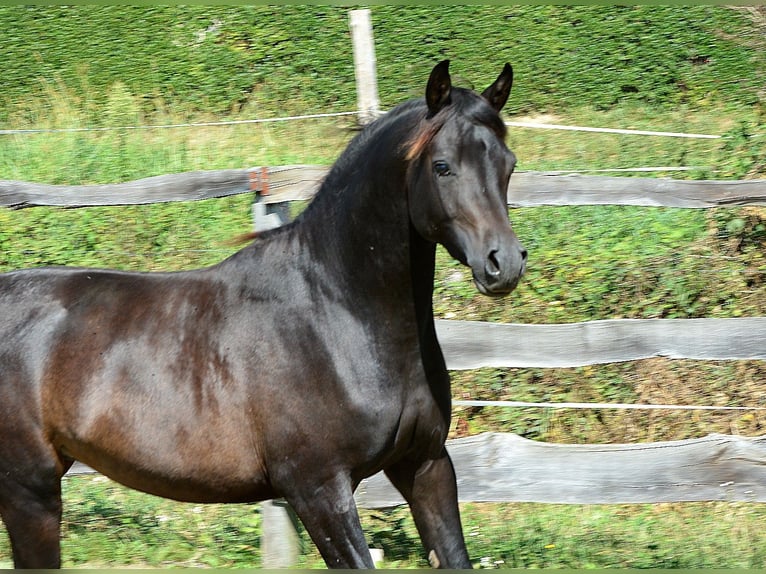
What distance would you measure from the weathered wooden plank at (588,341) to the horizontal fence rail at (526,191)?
1.02 meters

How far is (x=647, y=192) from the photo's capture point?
5352 millimetres

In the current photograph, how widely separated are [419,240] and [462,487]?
56.7 inches

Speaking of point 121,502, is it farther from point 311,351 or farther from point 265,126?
point 265,126

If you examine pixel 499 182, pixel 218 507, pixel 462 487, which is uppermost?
pixel 499 182

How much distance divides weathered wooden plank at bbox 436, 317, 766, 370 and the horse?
998mm

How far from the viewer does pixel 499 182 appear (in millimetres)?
2951

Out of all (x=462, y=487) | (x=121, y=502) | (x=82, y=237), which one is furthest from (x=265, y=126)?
(x=462, y=487)

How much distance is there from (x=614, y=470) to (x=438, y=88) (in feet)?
6.54

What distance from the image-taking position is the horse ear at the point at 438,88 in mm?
2992

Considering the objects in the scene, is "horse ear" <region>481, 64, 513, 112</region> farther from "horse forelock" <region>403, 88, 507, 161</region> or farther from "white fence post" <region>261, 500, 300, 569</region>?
"white fence post" <region>261, 500, 300, 569</region>

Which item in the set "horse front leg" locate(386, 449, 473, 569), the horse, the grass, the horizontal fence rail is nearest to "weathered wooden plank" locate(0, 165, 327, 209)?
the horizontal fence rail

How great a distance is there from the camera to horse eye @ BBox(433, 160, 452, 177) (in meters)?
2.96

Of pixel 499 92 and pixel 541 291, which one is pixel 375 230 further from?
pixel 541 291

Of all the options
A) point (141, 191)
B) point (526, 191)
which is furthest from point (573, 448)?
point (141, 191)
